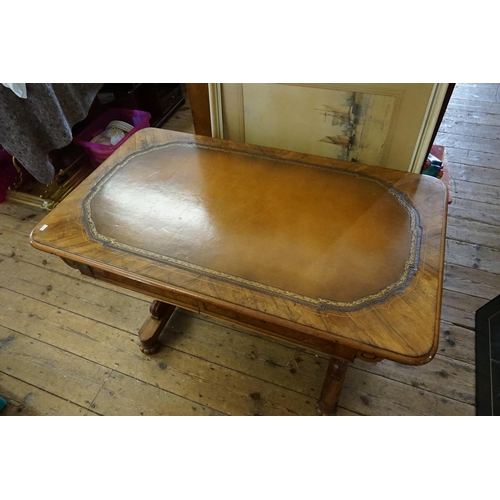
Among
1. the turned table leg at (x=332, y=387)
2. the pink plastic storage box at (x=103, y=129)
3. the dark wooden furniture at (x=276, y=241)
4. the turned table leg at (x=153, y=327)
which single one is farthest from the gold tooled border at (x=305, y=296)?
the pink plastic storage box at (x=103, y=129)

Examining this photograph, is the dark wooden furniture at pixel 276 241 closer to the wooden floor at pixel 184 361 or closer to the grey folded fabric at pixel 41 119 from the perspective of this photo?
the wooden floor at pixel 184 361

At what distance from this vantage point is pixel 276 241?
1.07 metres

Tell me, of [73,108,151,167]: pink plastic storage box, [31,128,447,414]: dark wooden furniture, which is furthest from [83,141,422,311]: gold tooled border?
[73,108,151,167]: pink plastic storage box

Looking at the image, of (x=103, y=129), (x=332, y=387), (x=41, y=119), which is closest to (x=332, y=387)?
(x=332, y=387)

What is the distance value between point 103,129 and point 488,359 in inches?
94.5

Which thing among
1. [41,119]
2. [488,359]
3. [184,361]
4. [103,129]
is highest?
[41,119]

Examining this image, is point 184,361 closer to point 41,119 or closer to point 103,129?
point 41,119

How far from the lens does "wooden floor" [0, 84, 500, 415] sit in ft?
4.68

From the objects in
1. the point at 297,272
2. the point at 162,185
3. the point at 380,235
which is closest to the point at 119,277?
the point at 162,185

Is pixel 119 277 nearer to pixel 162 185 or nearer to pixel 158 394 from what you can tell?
pixel 162 185

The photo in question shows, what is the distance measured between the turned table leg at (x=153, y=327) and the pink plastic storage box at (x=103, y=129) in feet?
3.48

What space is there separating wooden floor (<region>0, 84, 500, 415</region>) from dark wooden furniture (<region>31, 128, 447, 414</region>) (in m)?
0.23

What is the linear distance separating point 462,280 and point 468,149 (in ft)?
3.71

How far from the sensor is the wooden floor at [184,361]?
1.43 metres
